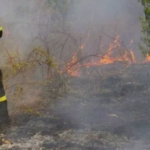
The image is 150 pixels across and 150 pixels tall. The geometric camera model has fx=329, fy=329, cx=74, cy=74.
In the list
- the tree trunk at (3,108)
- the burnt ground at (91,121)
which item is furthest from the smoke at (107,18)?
the tree trunk at (3,108)

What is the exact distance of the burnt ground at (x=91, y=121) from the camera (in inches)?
209

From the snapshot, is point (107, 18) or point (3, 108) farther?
point (107, 18)

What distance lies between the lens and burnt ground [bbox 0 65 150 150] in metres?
5.30

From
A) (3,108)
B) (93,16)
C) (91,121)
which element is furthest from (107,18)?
(3,108)

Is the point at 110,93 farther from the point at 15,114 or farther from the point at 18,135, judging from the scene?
the point at 18,135

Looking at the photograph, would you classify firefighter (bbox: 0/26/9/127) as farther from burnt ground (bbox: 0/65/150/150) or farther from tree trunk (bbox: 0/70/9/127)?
burnt ground (bbox: 0/65/150/150)

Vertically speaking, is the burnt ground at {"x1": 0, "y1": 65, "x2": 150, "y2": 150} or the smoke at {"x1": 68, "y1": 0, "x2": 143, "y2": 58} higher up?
the smoke at {"x1": 68, "y1": 0, "x2": 143, "y2": 58}

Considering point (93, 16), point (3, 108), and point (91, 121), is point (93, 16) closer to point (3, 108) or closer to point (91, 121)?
point (91, 121)

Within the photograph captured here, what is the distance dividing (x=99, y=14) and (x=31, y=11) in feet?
10.4

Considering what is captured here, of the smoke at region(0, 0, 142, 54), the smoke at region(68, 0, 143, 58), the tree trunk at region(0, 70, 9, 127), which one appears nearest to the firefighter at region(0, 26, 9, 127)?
the tree trunk at region(0, 70, 9, 127)

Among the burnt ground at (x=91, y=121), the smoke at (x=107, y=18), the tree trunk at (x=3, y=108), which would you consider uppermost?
the smoke at (x=107, y=18)

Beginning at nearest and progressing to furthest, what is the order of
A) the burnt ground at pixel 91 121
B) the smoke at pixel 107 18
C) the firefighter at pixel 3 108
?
the burnt ground at pixel 91 121, the firefighter at pixel 3 108, the smoke at pixel 107 18

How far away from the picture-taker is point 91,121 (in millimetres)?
6293

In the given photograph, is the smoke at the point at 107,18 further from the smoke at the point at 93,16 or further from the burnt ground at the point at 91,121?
the burnt ground at the point at 91,121
